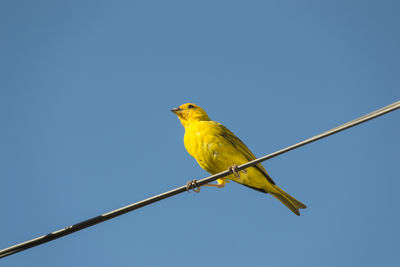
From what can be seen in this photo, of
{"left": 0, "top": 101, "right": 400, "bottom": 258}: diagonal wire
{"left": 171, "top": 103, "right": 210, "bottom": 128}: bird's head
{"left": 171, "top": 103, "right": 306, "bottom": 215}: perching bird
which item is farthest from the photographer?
{"left": 171, "top": 103, "right": 210, "bottom": 128}: bird's head

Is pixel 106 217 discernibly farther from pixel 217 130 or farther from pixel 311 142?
pixel 217 130

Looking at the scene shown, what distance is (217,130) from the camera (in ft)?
25.7

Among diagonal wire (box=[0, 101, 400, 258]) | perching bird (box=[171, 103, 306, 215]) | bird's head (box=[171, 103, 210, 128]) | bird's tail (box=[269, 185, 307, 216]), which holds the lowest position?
diagonal wire (box=[0, 101, 400, 258])

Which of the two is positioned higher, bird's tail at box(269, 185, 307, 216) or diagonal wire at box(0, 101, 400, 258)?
bird's tail at box(269, 185, 307, 216)

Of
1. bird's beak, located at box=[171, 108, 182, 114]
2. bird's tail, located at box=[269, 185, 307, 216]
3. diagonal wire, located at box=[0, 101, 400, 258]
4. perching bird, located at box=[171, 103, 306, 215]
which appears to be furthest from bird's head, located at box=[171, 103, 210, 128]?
diagonal wire, located at box=[0, 101, 400, 258]

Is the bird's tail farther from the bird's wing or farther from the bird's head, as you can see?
the bird's head

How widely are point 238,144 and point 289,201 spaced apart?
1.28m

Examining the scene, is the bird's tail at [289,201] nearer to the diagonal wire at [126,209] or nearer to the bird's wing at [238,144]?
the bird's wing at [238,144]

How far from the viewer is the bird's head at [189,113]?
8516mm

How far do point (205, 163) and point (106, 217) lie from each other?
366 cm

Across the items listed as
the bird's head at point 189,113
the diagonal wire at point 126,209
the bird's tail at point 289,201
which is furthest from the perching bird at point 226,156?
the diagonal wire at point 126,209

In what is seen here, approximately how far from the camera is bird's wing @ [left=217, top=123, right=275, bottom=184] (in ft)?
Answer: 24.9

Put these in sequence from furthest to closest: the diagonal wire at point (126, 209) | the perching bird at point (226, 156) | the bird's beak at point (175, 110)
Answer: the bird's beak at point (175, 110) → the perching bird at point (226, 156) → the diagonal wire at point (126, 209)

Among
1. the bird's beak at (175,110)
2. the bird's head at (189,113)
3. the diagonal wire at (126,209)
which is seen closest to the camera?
the diagonal wire at (126,209)
